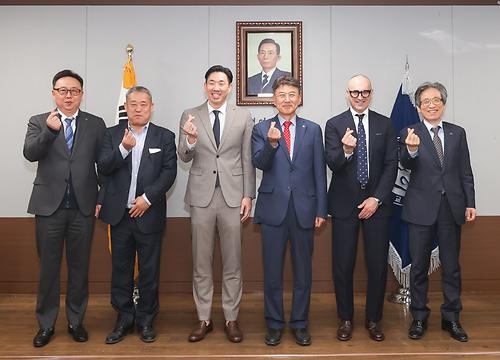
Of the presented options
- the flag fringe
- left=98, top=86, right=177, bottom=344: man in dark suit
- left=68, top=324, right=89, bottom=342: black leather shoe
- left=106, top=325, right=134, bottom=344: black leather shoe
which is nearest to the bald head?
left=98, top=86, right=177, bottom=344: man in dark suit

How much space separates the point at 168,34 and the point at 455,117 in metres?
2.84

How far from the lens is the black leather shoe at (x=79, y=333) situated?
9.89 ft

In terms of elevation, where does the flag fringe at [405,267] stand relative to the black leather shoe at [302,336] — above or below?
above

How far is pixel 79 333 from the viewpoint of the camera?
119 inches

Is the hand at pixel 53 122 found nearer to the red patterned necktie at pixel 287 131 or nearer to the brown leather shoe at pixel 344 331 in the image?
the red patterned necktie at pixel 287 131

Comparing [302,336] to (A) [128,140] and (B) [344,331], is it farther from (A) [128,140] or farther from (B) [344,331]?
(A) [128,140]

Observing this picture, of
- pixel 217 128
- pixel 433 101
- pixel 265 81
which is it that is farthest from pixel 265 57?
Answer: pixel 433 101

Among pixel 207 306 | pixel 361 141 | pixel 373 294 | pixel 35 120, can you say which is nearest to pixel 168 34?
pixel 35 120

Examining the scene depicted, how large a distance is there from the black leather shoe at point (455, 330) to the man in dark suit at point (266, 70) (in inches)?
96.4

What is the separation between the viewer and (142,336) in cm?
302

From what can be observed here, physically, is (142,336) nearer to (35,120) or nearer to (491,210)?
(35,120)

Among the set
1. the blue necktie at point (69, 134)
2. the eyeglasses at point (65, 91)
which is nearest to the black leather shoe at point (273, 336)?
the blue necktie at point (69, 134)

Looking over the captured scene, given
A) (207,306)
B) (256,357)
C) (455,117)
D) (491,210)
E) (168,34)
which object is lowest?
(256,357)

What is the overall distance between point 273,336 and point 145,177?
1328mm
